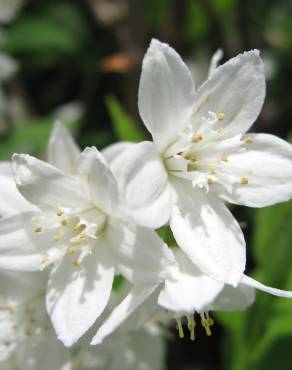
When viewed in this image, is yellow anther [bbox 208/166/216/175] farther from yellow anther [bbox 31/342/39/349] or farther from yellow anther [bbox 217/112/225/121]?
yellow anther [bbox 31/342/39/349]

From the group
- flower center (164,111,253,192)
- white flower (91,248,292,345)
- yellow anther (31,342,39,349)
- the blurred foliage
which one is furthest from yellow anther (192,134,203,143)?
the blurred foliage

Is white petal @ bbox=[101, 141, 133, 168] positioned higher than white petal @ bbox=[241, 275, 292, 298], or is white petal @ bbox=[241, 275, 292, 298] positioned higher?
white petal @ bbox=[101, 141, 133, 168]

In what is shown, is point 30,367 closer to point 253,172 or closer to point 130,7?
point 253,172

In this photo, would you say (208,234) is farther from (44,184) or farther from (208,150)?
(44,184)

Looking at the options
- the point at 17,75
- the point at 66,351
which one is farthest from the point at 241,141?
the point at 17,75

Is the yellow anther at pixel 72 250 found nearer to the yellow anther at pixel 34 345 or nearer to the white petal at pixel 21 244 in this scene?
the white petal at pixel 21 244

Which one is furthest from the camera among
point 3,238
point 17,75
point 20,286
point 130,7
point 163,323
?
point 17,75

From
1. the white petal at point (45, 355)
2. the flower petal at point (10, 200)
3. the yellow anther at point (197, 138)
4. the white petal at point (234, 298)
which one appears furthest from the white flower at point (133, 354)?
the yellow anther at point (197, 138)

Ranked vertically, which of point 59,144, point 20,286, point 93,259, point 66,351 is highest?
point 59,144
